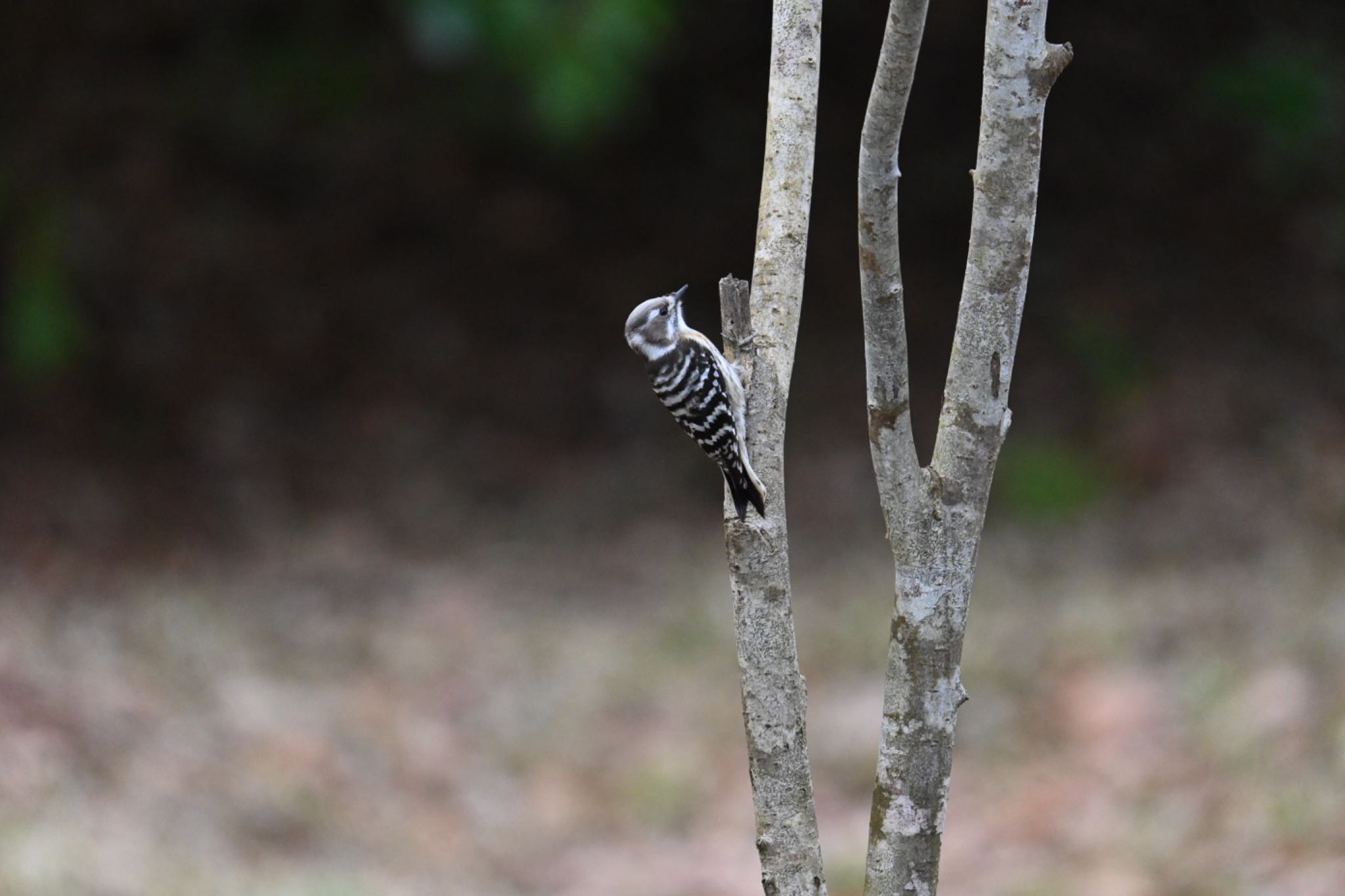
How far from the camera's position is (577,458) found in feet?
23.6

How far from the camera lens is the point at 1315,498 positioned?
5.81 meters

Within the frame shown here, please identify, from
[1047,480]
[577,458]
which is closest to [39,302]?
[577,458]

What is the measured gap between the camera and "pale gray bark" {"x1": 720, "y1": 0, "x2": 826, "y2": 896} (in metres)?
1.87

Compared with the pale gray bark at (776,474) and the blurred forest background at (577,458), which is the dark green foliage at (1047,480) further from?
the pale gray bark at (776,474)

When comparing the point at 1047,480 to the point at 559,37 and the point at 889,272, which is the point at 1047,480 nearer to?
the point at 559,37

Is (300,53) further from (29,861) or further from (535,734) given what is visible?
(29,861)

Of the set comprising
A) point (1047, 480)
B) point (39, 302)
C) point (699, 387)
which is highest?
point (39, 302)

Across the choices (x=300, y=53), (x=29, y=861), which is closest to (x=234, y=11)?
(x=300, y=53)

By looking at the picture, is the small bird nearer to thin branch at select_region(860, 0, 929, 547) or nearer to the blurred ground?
thin branch at select_region(860, 0, 929, 547)

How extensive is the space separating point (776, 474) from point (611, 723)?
326 centimetres

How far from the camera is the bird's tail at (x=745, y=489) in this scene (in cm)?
190

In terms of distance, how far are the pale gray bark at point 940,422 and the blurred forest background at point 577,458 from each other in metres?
1.98

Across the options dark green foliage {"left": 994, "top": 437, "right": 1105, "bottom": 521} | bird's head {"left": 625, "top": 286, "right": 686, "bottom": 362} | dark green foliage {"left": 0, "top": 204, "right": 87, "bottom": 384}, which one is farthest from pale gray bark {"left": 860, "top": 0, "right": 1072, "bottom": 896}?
dark green foliage {"left": 0, "top": 204, "right": 87, "bottom": 384}

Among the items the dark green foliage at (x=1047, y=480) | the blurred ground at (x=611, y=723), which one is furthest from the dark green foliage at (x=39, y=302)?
the dark green foliage at (x=1047, y=480)
